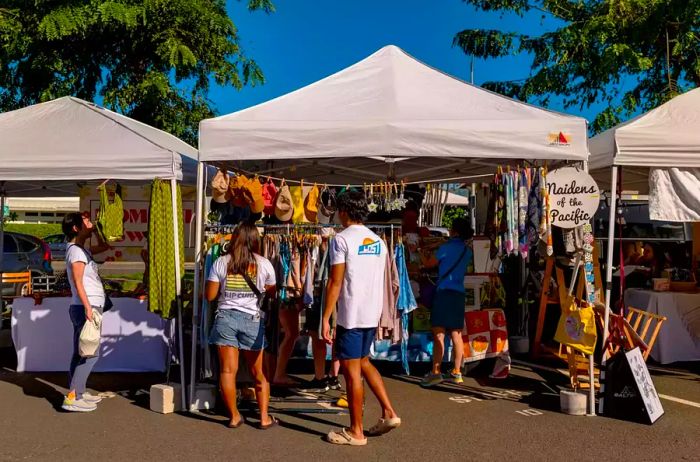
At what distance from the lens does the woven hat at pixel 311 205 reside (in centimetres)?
630

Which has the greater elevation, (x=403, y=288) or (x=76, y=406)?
(x=403, y=288)

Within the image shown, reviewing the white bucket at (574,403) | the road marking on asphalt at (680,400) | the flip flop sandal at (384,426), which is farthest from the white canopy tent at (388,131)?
the road marking on asphalt at (680,400)

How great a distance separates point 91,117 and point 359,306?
3.82m

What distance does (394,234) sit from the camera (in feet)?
20.1

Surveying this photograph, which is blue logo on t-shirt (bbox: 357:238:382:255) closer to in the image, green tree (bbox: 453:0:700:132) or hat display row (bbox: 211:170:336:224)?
hat display row (bbox: 211:170:336:224)

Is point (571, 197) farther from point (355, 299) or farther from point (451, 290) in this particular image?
point (355, 299)

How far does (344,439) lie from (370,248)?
4.52 feet

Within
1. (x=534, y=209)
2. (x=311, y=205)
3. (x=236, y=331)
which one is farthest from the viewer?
(x=311, y=205)

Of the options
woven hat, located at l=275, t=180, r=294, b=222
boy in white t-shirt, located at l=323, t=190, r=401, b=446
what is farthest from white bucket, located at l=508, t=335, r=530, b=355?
boy in white t-shirt, located at l=323, t=190, r=401, b=446

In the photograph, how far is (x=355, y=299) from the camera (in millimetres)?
4469

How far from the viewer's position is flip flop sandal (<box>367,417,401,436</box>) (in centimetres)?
469

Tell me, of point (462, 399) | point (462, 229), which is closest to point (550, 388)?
point (462, 399)

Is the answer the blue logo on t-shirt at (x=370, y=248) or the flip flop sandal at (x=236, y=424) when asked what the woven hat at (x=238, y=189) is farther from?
the flip flop sandal at (x=236, y=424)

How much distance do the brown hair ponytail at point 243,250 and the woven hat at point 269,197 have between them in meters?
1.26
